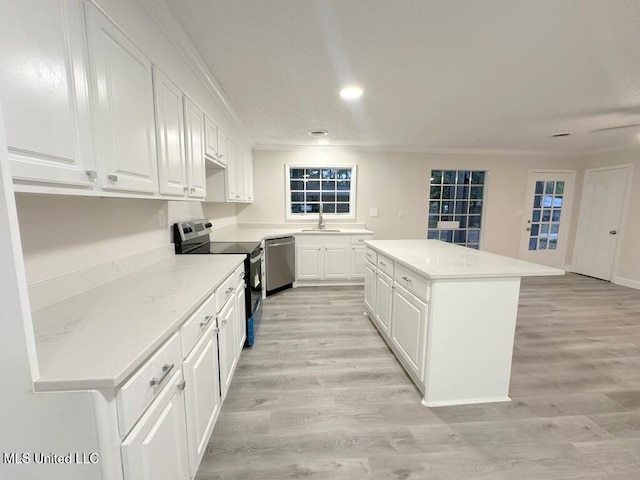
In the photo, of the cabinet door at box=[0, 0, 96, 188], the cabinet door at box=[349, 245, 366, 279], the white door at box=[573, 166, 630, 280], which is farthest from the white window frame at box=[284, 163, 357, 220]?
the white door at box=[573, 166, 630, 280]

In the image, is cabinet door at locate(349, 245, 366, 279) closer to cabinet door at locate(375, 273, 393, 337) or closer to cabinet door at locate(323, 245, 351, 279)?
cabinet door at locate(323, 245, 351, 279)

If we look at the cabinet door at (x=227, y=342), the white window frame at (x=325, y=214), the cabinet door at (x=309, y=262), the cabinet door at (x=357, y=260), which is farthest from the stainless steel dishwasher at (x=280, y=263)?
the cabinet door at (x=227, y=342)

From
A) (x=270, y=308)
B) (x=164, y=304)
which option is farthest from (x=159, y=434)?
(x=270, y=308)

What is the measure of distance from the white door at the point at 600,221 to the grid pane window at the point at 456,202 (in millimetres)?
1931

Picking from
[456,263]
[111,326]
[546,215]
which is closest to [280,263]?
[456,263]

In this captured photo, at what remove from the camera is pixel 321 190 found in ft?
16.3

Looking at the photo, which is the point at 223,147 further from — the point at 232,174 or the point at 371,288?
the point at 371,288

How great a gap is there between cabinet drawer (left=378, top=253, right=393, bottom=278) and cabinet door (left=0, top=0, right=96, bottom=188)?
2.08 meters

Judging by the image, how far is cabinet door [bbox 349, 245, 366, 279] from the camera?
442cm

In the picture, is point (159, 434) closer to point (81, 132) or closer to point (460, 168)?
point (81, 132)

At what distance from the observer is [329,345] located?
8.44ft

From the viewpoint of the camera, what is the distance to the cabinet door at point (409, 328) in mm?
1850

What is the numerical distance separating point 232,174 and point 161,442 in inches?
107

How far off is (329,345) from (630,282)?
17.3ft
